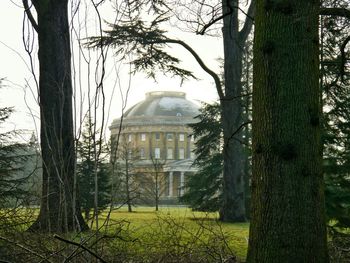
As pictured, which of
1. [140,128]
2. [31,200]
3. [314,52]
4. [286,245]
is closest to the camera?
[286,245]

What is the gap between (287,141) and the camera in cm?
378

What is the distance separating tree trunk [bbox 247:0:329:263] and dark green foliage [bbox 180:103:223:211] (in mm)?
18820

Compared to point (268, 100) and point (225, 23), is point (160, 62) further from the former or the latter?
point (268, 100)

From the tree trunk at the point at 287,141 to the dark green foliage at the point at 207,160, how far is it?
61.7 ft

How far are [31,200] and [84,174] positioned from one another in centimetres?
1308

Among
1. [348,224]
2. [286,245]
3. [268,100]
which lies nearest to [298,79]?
[268,100]


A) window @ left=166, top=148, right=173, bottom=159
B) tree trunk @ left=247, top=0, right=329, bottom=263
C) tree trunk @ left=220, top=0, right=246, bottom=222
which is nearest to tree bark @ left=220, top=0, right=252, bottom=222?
tree trunk @ left=220, top=0, right=246, bottom=222

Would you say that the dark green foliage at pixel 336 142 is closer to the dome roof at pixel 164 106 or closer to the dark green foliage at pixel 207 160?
the dark green foliage at pixel 207 160

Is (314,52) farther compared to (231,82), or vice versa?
(231,82)

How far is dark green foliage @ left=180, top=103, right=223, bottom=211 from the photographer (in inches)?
953

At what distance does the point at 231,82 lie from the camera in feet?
59.6

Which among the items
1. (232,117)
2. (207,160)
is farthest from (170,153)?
(232,117)

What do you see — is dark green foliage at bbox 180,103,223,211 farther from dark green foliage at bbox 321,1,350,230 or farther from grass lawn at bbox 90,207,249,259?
dark green foliage at bbox 321,1,350,230

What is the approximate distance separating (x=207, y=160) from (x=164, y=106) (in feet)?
225
